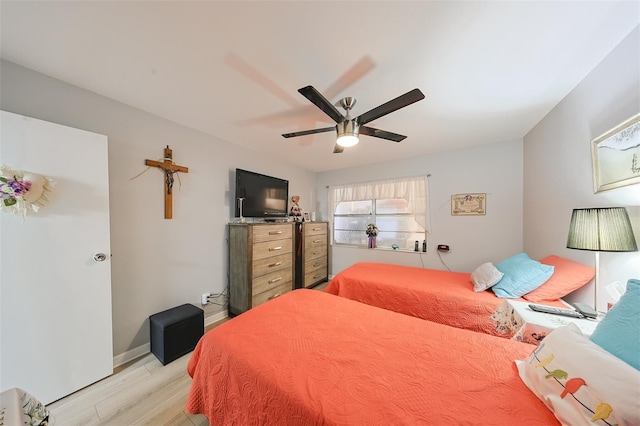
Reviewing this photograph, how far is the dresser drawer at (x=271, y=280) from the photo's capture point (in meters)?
2.69

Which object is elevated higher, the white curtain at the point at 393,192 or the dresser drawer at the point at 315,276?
the white curtain at the point at 393,192

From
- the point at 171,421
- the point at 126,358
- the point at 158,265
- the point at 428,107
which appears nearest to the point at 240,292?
the point at 158,265

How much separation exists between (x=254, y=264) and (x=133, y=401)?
56.9 inches

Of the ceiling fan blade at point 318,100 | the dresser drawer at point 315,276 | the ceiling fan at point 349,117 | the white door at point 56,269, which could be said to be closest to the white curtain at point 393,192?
the dresser drawer at point 315,276

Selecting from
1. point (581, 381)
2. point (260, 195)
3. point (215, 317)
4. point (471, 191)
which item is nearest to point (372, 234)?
point (471, 191)

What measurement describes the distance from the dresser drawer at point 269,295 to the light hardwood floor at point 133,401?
93 centimetres

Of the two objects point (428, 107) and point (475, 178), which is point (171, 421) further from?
point (475, 178)

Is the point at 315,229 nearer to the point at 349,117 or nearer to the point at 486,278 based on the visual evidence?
the point at 349,117

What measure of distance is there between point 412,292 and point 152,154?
3.03 meters

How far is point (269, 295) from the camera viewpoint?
288cm

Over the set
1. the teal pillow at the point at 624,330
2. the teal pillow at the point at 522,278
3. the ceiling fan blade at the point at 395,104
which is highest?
the ceiling fan blade at the point at 395,104

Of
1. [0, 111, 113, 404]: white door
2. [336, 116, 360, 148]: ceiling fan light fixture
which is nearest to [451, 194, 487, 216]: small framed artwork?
[336, 116, 360, 148]: ceiling fan light fixture

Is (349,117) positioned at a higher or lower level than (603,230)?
higher

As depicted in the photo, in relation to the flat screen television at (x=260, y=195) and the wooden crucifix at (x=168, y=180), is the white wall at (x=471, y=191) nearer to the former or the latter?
the flat screen television at (x=260, y=195)
